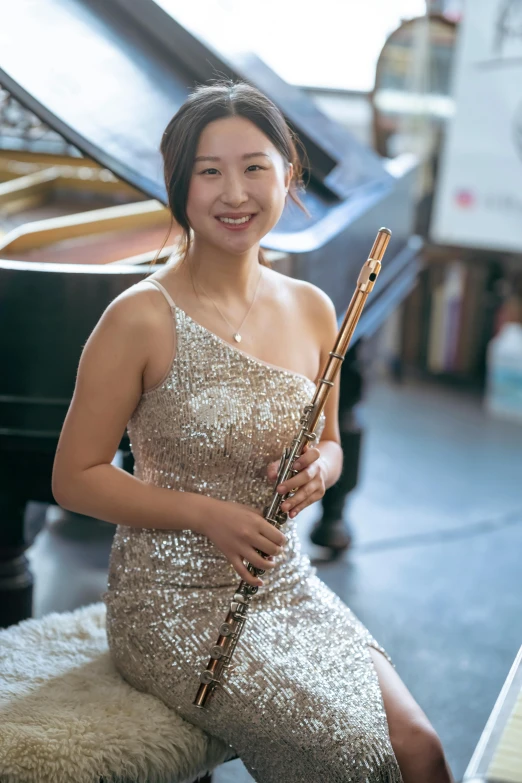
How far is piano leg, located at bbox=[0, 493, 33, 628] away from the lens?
6.16ft

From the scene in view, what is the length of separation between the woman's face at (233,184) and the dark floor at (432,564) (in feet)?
3.96

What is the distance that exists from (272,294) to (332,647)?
0.56 metres

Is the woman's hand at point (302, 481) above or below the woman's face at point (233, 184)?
below

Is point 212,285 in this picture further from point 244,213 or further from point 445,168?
point 445,168

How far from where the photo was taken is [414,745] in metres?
1.36

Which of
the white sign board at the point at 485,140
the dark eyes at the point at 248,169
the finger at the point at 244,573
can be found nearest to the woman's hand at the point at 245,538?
the finger at the point at 244,573

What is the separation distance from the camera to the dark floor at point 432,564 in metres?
2.42

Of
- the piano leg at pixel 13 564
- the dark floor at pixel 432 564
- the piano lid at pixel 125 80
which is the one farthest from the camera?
the dark floor at pixel 432 564

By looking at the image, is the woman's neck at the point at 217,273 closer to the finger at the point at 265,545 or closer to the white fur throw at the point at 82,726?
the finger at the point at 265,545

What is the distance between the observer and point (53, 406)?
1.76m

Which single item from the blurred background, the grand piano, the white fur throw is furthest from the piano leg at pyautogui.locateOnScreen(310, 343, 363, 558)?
the white fur throw

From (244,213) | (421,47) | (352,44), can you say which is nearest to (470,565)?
(244,213)

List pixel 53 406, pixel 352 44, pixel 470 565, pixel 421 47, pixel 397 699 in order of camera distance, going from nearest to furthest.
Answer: pixel 397 699 < pixel 53 406 < pixel 470 565 < pixel 421 47 < pixel 352 44

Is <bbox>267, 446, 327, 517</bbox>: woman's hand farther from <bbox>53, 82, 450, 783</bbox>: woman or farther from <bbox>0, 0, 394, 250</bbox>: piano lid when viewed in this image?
<bbox>0, 0, 394, 250</bbox>: piano lid
